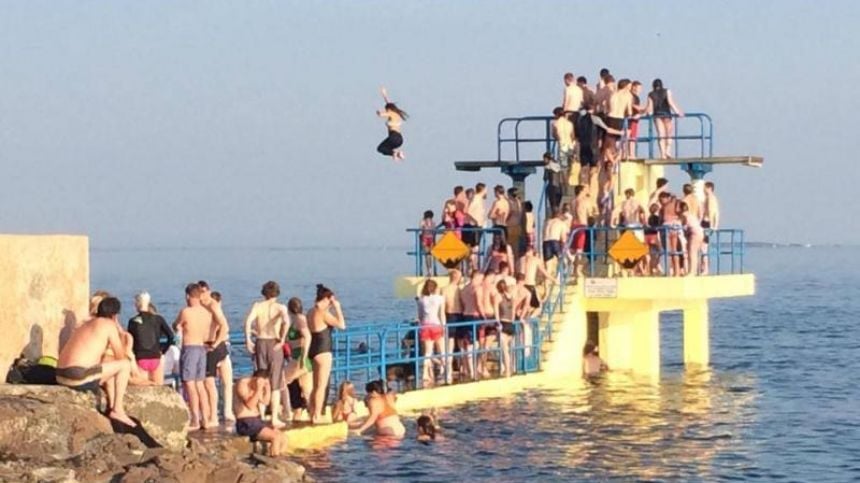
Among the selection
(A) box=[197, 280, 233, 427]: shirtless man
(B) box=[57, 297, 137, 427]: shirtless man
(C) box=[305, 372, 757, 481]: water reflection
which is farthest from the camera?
(C) box=[305, 372, 757, 481]: water reflection

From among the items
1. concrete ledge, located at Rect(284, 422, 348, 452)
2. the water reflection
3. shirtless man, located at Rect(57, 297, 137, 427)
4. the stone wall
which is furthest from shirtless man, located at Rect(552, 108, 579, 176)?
shirtless man, located at Rect(57, 297, 137, 427)

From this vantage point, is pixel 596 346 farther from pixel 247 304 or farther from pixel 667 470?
pixel 247 304

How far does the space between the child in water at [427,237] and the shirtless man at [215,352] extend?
1101 centimetres

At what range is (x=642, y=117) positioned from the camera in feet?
110

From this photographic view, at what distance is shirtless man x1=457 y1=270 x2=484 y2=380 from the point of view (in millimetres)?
28000

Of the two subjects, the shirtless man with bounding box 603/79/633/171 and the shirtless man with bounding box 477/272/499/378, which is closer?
the shirtless man with bounding box 477/272/499/378

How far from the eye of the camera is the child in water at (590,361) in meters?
31.7

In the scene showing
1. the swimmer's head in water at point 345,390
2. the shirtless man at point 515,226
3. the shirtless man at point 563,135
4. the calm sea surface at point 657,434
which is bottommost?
the calm sea surface at point 657,434

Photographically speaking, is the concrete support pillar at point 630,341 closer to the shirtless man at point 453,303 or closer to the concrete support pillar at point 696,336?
the concrete support pillar at point 696,336

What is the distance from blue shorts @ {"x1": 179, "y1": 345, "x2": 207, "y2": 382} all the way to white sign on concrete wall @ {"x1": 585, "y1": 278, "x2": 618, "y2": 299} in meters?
11.6

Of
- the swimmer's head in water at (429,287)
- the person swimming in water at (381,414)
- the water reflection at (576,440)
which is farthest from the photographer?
the swimmer's head in water at (429,287)

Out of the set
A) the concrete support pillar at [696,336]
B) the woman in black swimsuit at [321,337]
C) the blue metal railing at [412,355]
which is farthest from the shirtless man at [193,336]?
the concrete support pillar at [696,336]

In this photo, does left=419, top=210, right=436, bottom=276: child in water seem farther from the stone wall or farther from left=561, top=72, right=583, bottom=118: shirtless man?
the stone wall

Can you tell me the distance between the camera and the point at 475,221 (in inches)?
1273
